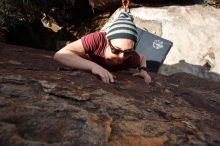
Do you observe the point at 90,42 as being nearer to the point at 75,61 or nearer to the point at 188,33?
the point at 75,61

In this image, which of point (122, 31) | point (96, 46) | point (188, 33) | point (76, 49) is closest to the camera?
point (122, 31)

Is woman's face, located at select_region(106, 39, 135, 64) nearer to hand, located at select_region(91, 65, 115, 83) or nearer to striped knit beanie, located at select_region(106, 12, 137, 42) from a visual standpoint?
striped knit beanie, located at select_region(106, 12, 137, 42)

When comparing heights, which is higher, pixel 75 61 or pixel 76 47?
pixel 76 47

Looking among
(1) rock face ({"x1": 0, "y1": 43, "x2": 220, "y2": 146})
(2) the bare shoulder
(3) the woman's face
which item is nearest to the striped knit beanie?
(3) the woman's face

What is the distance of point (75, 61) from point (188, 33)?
4.61 metres

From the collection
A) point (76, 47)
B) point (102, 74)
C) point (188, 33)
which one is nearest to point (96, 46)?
point (76, 47)

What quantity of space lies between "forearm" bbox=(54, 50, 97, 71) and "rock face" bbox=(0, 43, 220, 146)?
6cm

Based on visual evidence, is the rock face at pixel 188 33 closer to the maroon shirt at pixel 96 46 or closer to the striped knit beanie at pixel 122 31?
the maroon shirt at pixel 96 46

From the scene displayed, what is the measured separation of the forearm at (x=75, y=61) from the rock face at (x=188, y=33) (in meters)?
3.73

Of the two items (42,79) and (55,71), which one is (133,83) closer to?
(55,71)

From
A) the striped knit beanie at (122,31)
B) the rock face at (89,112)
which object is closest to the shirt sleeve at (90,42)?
the striped knit beanie at (122,31)

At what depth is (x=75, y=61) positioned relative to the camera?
3.68 metres

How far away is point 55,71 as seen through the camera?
3.64m

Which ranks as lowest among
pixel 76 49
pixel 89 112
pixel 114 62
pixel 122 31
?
pixel 89 112
